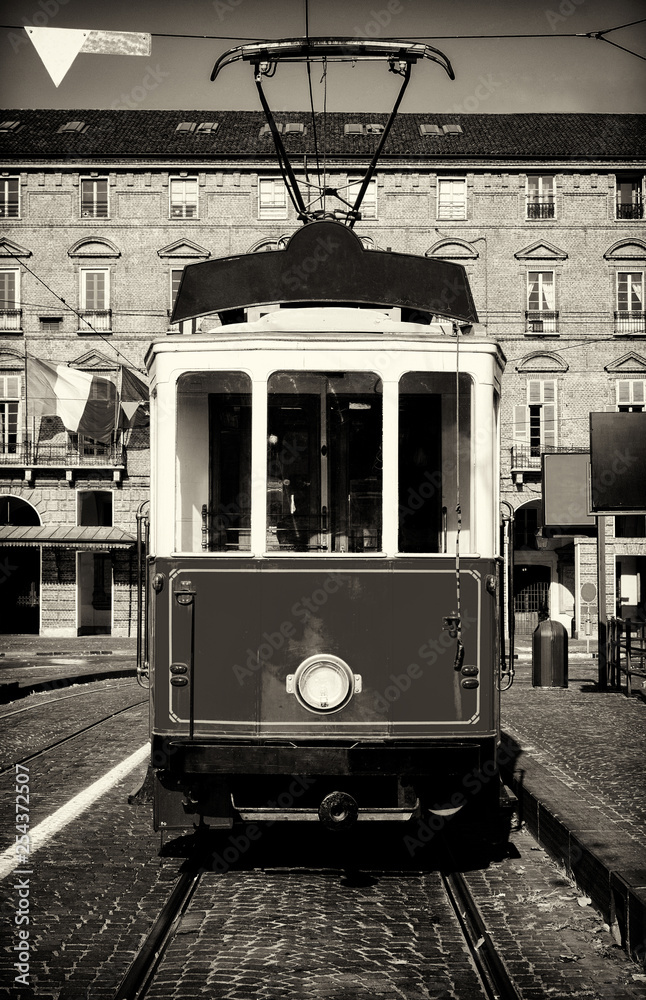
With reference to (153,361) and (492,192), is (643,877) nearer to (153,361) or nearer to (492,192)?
(153,361)

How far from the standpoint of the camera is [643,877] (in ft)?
18.1

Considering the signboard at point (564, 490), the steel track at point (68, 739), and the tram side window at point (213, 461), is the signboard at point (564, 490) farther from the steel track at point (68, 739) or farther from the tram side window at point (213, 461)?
A: the tram side window at point (213, 461)

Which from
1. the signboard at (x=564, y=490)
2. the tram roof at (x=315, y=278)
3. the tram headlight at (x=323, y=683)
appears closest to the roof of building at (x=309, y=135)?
the signboard at (x=564, y=490)

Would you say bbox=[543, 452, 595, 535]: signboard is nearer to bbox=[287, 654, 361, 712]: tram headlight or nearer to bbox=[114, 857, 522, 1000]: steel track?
bbox=[114, 857, 522, 1000]: steel track

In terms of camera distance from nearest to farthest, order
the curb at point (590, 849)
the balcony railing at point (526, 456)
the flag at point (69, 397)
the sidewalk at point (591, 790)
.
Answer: the curb at point (590, 849) < the sidewalk at point (591, 790) < the flag at point (69, 397) < the balcony railing at point (526, 456)

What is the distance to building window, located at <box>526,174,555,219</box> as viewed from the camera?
3747 cm

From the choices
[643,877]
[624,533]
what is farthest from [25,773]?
[624,533]

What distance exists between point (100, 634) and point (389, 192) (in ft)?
58.0

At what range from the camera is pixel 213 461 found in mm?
6414

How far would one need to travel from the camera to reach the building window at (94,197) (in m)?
37.5

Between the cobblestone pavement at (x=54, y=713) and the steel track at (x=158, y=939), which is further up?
the steel track at (x=158, y=939)

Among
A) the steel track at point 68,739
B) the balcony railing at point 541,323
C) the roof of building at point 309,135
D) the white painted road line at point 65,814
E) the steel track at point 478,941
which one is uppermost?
the roof of building at point 309,135

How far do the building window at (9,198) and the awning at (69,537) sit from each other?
1074 centimetres

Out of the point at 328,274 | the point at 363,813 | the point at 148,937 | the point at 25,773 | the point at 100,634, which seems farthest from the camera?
the point at 100,634
